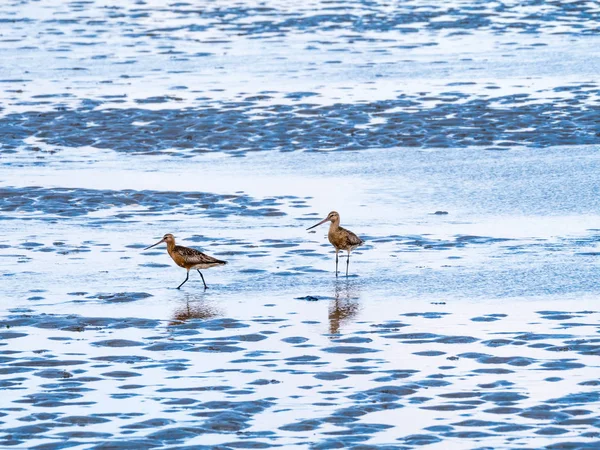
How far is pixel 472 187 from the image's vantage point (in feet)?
65.3

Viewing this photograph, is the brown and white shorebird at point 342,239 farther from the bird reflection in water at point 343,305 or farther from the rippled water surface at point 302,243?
the bird reflection in water at point 343,305

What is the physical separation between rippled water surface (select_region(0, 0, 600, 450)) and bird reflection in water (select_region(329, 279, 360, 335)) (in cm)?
4

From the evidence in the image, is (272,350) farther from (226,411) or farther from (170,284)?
(170,284)

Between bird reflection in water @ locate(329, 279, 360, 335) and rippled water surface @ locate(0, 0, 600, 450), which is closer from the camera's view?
rippled water surface @ locate(0, 0, 600, 450)

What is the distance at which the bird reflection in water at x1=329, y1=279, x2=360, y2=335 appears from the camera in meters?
13.4

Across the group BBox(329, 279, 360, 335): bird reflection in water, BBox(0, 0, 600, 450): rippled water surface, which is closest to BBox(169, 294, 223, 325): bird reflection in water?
BBox(0, 0, 600, 450): rippled water surface

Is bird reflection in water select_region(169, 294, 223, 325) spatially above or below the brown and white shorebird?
below

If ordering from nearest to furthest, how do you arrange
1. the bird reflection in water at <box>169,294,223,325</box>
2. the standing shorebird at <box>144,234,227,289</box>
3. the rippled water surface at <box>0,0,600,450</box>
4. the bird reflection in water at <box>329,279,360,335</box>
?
1. the rippled water surface at <box>0,0,600,450</box>
2. the bird reflection in water at <box>329,279,360,335</box>
3. the bird reflection in water at <box>169,294,223,325</box>
4. the standing shorebird at <box>144,234,227,289</box>

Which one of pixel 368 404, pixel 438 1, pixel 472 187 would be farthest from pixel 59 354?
pixel 438 1

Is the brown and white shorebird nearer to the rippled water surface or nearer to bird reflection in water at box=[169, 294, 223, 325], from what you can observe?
the rippled water surface

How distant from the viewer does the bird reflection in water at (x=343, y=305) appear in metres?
13.4

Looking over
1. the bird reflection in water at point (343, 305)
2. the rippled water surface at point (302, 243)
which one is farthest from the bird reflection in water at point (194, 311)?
the bird reflection in water at point (343, 305)

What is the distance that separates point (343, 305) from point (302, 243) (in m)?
2.93

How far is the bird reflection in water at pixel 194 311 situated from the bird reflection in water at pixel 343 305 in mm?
1061
